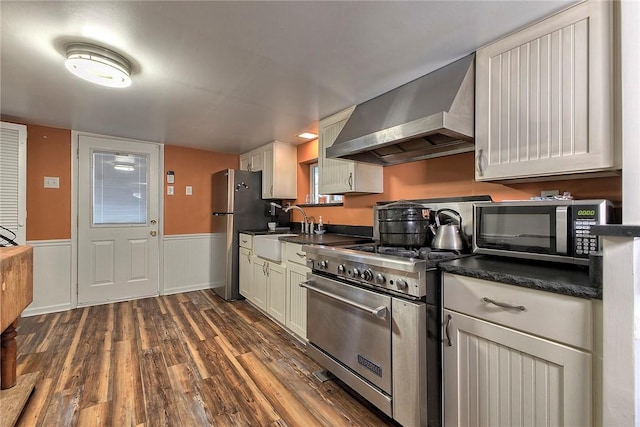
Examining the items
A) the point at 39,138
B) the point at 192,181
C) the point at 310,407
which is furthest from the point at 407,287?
the point at 39,138

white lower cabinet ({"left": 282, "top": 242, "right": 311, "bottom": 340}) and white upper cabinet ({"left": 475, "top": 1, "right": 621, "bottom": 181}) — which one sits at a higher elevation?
white upper cabinet ({"left": 475, "top": 1, "right": 621, "bottom": 181})

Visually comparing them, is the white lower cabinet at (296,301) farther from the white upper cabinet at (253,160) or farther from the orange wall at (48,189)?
the orange wall at (48,189)

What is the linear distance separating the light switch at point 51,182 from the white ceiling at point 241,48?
886mm

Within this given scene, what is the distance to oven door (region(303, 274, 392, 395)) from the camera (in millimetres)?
→ 1526

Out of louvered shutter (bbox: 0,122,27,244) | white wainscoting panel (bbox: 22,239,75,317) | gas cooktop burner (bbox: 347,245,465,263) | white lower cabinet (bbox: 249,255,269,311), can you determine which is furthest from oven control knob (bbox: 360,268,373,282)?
white wainscoting panel (bbox: 22,239,75,317)

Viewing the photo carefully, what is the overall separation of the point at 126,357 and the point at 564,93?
10.9 ft

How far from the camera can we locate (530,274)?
45.8 inches

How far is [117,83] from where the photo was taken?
6.17 feet

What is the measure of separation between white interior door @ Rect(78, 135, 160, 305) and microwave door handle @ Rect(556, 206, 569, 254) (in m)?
4.30

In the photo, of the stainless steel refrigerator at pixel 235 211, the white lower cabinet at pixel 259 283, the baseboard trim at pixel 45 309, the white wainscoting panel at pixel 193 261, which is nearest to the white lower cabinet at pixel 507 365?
the white lower cabinet at pixel 259 283

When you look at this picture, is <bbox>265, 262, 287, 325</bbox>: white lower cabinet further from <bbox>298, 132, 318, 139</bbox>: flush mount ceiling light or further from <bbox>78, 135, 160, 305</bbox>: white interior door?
<bbox>78, 135, 160, 305</bbox>: white interior door

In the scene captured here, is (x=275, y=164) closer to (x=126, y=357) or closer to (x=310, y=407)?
(x=126, y=357)

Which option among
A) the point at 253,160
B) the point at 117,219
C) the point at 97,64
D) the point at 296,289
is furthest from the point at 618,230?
the point at 117,219

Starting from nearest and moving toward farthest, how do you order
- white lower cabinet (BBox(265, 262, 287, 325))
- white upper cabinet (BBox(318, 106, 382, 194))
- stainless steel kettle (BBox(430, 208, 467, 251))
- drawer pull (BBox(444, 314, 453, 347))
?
1. drawer pull (BBox(444, 314, 453, 347))
2. stainless steel kettle (BBox(430, 208, 467, 251))
3. white upper cabinet (BBox(318, 106, 382, 194))
4. white lower cabinet (BBox(265, 262, 287, 325))
